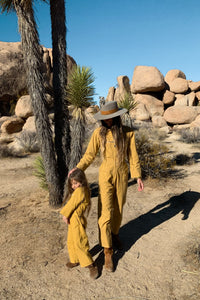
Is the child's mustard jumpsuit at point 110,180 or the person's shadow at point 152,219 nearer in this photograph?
the child's mustard jumpsuit at point 110,180

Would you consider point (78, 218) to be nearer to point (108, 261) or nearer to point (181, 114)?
point (108, 261)

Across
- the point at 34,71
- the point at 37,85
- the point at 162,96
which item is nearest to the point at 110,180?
the point at 37,85

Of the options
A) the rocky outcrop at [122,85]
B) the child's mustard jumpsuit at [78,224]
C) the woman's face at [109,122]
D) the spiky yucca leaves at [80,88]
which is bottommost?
the child's mustard jumpsuit at [78,224]

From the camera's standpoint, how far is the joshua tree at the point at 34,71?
4402mm

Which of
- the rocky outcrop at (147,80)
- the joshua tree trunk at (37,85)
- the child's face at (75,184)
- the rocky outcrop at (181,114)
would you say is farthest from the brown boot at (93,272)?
the rocky outcrop at (147,80)

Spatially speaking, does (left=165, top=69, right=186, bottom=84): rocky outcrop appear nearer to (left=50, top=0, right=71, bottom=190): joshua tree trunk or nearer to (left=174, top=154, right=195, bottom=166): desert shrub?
(left=174, top=154, right=195, bottom=166): desert shrub

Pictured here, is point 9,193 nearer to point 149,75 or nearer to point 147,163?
point 147,163

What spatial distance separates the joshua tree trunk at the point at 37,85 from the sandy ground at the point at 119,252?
29.1 inches

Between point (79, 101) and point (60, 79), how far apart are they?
564mm

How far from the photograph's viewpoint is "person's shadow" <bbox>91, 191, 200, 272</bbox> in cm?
352

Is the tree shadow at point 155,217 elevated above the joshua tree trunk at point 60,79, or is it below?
below

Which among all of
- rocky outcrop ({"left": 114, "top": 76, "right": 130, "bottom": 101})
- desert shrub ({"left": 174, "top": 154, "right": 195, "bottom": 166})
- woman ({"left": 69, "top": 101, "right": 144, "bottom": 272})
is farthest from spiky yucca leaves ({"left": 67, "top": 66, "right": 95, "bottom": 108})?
rocky outcrop ({"left": 114, "top": 76, "right": 130, "bottom": 101})

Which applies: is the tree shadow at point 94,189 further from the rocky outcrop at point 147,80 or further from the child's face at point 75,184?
the rocky outcrop at point 147,80

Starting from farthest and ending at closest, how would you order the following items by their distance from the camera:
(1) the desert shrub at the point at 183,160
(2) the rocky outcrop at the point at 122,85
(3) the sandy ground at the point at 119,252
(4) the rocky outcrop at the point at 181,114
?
(2) the rocky outcrop at the point at 122,85 < (4) the rocky outcrop at the point at 181,114 < (1) the desert shrub at the point at 183,160 < (3) the sandy ground at the point at 119,252
